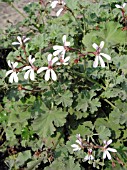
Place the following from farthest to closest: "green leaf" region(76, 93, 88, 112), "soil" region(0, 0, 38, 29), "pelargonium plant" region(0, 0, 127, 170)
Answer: "soil" region(0, 0, 38, 29), "green leaf" region(76, 93, 88, 112), "pelargonium plant" region(0, 0, 127, 170)

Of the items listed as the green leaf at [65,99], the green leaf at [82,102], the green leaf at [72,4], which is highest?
the green leaf at [72,4]

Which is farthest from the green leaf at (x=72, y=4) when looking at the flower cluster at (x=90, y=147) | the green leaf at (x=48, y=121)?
the flower cluster at (x=90, y=147)

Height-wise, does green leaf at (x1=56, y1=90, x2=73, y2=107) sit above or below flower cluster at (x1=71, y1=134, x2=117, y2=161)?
above

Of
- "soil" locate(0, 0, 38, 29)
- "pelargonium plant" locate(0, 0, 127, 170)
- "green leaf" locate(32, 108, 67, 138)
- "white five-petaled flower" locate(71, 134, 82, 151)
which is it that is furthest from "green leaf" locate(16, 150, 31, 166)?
"soil" locate(0, 0, 38, 29)

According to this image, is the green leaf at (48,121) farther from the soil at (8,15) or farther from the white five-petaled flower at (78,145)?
the soil at (8,15)

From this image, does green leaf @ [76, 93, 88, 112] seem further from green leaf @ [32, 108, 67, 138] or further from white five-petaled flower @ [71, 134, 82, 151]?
white five-petaled flower @ [71, 134, 82, 151]

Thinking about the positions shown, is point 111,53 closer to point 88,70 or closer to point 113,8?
point 88,70

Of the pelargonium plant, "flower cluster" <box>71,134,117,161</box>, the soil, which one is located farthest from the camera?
the soil

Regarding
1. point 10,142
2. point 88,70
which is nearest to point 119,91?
point 88,70
